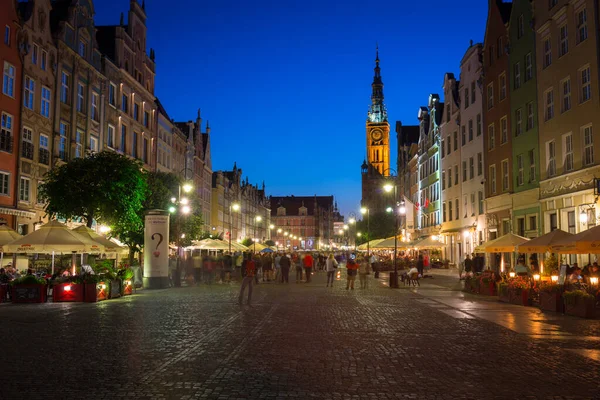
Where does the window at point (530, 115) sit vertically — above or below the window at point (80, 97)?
below

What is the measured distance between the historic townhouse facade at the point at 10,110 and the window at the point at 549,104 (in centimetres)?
2839

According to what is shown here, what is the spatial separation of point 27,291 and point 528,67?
27.7 metres

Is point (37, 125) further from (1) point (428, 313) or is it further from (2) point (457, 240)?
(2) point (457, 240)

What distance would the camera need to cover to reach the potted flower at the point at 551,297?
2025cm

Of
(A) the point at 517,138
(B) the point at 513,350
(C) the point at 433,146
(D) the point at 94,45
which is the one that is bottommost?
(B) the point at 513,350

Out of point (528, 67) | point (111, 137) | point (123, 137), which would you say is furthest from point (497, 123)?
point (123, 137)

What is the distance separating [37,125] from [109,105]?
37.0ft

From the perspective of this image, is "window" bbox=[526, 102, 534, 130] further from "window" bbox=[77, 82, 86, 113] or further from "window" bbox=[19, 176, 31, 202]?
"window" bbox=[77, 82, 86, 113]

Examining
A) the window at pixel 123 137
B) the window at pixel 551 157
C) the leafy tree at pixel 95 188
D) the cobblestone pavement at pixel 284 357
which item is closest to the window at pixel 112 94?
the window at pixel 123 137

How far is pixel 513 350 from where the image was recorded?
12.0 meters

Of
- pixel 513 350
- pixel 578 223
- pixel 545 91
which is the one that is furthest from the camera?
pixel 545 91

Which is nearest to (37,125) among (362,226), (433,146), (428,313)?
(428,313)

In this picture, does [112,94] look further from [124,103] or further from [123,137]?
[123,137]

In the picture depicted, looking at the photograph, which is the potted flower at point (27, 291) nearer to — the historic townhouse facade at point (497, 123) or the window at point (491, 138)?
the historic townhouse facade at point (497, 123)
